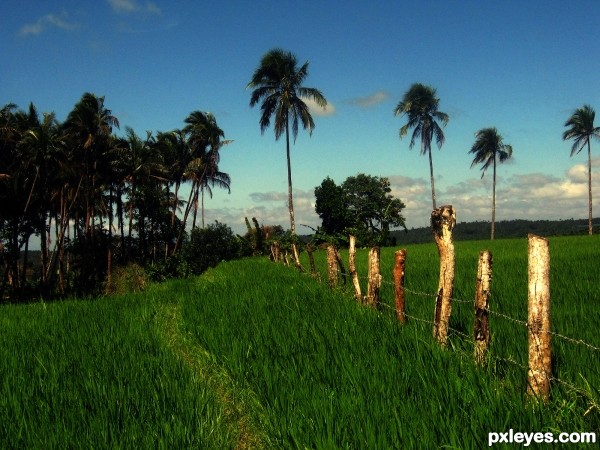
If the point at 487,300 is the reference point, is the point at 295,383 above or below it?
below

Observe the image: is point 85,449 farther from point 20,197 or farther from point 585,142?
point 585,142

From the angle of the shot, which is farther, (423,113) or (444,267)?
(423,113)

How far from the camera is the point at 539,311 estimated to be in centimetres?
338

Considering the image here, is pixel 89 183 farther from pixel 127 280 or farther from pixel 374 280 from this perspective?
pixel 374 280

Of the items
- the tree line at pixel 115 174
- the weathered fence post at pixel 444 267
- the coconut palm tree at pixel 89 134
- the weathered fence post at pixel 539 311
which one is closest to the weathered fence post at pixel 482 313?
the weathered fence post at pixel 539 311

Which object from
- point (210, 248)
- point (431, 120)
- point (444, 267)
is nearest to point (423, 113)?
point (431, 120)

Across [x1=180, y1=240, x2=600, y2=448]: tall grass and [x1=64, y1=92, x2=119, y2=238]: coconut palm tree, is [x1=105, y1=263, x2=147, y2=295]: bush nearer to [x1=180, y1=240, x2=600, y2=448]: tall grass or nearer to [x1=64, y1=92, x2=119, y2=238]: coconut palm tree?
[x1=64, y1=92, x2=119, y2=238]: coconut palm tree

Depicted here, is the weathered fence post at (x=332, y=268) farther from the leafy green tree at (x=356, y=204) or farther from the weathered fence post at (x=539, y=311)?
the leafy green tree at (x=356, y=204)

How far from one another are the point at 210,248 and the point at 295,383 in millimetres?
33853

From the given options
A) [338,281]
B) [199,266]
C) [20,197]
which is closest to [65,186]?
[20,197]

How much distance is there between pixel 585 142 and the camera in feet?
151

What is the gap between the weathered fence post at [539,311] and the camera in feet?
10.9

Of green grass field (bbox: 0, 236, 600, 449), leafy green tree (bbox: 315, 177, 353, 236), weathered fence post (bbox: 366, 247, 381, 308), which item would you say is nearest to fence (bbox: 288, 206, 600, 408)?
green grass field (bbox: 0, 236, 600, 449)

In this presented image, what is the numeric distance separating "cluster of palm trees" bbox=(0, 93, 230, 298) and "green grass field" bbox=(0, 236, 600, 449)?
2418cm
